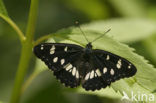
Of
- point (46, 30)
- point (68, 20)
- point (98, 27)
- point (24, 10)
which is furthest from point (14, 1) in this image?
point (98, 27)

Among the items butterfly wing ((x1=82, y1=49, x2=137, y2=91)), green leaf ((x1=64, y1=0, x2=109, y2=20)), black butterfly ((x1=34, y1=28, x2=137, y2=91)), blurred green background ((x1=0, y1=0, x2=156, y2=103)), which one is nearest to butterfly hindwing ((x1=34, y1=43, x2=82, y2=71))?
black butterfly ((x1=34, y1=28, x2=137, y2=91))

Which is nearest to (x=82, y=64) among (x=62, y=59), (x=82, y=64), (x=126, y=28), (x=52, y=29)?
(x=82, y=64)

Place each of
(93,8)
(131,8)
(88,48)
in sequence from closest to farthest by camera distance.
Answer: (88,48)
(93,8)
(131,8)

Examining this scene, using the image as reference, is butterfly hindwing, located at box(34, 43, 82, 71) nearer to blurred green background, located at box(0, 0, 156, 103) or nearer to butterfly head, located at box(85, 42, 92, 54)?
butterfly head, located at box(85, 42, 92, 54)

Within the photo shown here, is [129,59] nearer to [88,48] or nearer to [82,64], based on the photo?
[88,48]

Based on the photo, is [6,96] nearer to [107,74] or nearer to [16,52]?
[16,52]

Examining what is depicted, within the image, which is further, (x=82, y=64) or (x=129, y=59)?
(x=82, y=64)

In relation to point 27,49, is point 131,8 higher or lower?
higher
